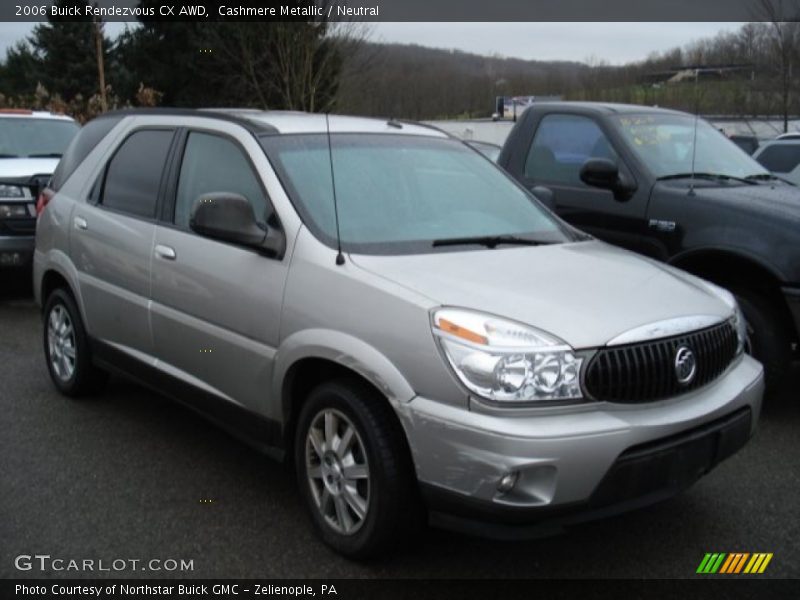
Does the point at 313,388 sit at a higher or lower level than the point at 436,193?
lower

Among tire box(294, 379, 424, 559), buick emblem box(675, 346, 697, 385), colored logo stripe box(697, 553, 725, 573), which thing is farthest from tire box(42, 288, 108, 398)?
colored logo stripe box(697, 553, 725, 573)

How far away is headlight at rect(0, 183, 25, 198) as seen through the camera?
8148mm

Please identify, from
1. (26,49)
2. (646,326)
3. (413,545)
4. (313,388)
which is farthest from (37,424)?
(26,49)

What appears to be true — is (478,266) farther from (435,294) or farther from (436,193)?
(436,193)

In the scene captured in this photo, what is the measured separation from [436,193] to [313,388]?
1193mm

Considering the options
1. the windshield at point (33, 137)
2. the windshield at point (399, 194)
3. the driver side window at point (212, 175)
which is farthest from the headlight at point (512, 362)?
the windshield at point (33, 137)

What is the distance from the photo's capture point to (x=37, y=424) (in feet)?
15.8

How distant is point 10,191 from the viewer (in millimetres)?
8172

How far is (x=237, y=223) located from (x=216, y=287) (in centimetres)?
37

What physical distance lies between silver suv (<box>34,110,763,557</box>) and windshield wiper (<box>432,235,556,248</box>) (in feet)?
0.04

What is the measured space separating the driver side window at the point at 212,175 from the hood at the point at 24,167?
493 cm

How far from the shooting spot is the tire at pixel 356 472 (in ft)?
9.77

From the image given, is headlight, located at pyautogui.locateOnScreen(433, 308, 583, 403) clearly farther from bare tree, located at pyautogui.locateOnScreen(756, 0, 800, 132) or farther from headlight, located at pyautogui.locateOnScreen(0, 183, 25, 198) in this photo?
bare tree, located at pyautogui.locateOnScreen(756, 0, 800, 132)

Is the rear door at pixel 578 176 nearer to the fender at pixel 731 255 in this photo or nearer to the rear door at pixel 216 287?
the fender at pixel 731 255
